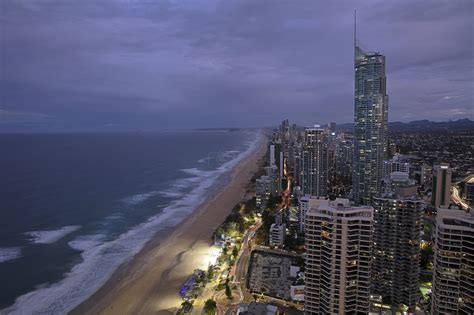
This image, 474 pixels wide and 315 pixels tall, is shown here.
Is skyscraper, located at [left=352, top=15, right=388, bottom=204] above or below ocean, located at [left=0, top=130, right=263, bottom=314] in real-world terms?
above

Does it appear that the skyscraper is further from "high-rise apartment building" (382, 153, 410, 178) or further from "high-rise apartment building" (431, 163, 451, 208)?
"high-rise apartment building" (431, 163, 451, 208)

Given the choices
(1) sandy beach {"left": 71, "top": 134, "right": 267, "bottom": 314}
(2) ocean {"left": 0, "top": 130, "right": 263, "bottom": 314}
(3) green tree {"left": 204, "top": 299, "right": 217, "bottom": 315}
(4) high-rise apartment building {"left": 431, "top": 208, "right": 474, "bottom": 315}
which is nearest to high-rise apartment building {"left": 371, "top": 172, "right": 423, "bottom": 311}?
(4) high-rise apartment building {"left": 431, "top": 208, "right": 474, "bottom": 315}

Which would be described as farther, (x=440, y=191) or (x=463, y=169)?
(x=463, y=169)

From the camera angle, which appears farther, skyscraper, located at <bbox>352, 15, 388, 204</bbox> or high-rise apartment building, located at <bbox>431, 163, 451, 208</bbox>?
skyscraper, located at <bbox>352, 15, 388, 204</bbox>

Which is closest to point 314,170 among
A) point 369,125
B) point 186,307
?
point 369,125

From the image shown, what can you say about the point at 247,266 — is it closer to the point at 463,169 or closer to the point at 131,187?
the point at 131,187

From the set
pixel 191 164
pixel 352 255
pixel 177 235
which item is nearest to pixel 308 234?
pixel 352 255

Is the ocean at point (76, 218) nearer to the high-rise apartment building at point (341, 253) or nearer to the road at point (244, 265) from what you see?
the road at point (244, 265)

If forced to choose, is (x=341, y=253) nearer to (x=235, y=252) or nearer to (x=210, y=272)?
(x=210, y=272)
